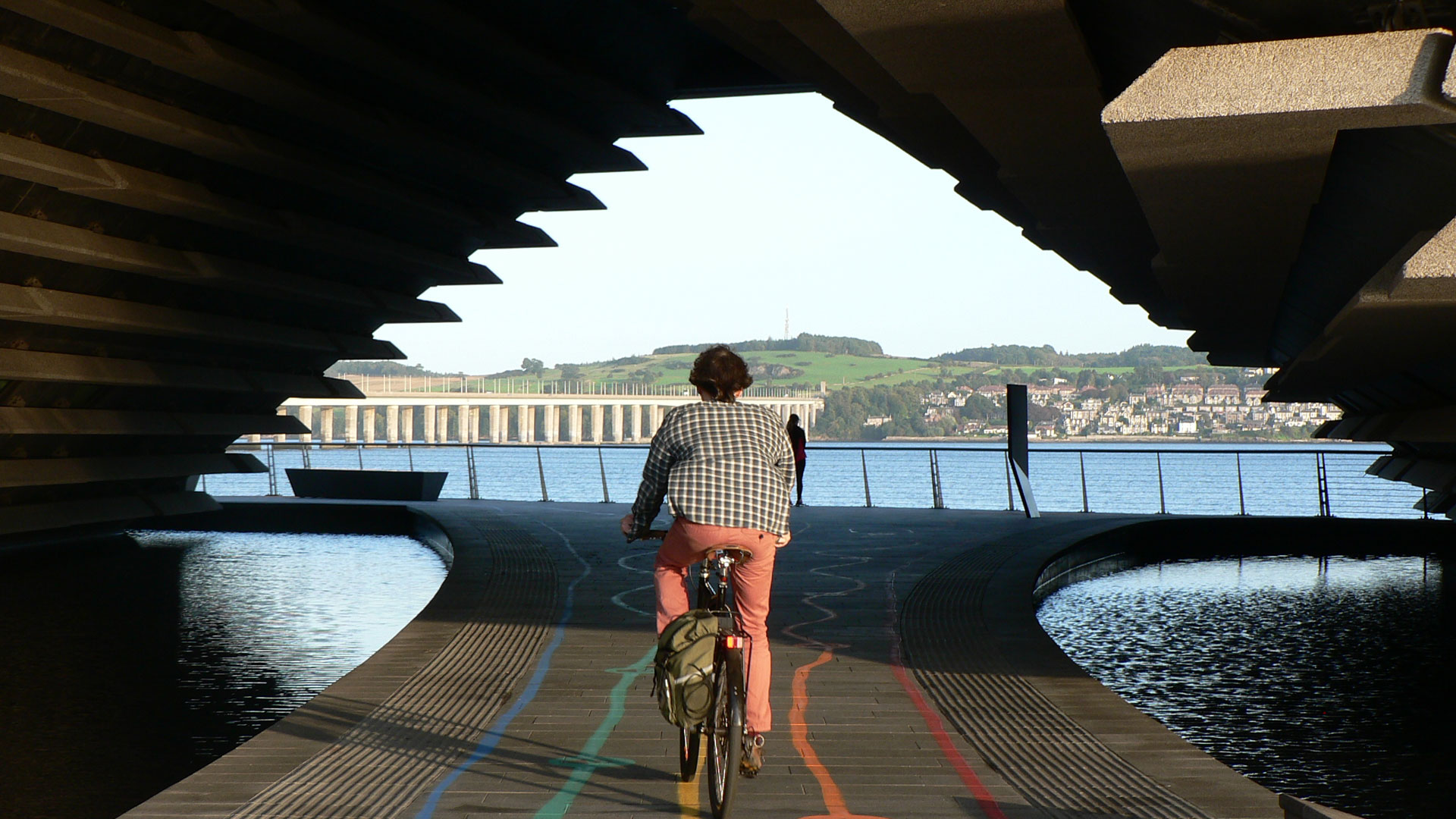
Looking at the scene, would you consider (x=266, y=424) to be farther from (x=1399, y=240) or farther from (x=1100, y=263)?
(x=1399, y=240)

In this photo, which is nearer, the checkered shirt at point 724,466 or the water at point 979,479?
the checkered shirt at point 724,466

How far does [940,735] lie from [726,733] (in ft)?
5.19

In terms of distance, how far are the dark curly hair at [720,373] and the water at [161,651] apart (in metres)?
3.17

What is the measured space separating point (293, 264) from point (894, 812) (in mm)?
9675

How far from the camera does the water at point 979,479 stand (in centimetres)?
2852

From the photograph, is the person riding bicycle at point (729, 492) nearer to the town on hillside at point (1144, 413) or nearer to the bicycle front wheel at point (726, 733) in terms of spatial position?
the bicycle front wheel at point (726, 733)

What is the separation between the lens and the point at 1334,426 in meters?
16.8

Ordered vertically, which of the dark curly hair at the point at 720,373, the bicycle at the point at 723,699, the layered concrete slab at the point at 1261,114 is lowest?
the bicycle at the point at 723,699

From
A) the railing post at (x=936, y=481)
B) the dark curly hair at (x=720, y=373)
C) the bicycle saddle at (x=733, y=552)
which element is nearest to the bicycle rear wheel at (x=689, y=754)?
the bicycle saddle at (x=733, y=552)

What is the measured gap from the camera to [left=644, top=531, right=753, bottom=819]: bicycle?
4.19 meters

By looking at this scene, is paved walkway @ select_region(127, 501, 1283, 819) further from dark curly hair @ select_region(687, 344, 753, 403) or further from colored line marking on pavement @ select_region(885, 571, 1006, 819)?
dark curly hair @ select_region(687, 344, 753, 403)

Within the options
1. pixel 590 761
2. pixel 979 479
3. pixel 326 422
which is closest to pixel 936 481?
pixel 590 761

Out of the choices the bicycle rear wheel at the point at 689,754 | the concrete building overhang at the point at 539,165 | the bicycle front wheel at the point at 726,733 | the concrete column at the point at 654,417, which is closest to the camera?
the concrete building overhang at the point at 539,165

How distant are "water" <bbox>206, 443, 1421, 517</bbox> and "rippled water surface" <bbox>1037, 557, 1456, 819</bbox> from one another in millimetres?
6508
